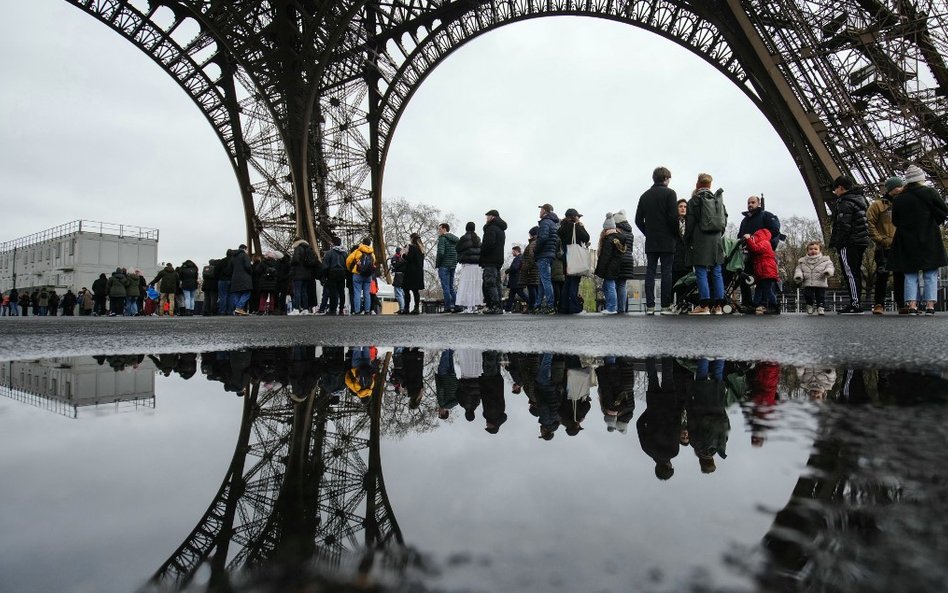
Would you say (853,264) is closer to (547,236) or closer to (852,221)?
(852,221)

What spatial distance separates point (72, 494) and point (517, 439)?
57 centimetres

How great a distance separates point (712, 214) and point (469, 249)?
5109 mm

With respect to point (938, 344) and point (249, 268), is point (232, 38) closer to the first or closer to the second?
point (249, 268)

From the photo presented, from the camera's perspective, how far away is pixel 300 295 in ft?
44.0

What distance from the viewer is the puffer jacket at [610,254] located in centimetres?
847

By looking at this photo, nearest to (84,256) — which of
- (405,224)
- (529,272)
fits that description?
(405,224)

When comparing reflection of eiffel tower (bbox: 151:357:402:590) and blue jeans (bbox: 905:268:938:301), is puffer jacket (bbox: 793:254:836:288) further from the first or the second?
reflection of eiffel tower (bbox: 151:357:402:590)

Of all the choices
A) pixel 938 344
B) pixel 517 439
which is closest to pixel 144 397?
pixel 517 439

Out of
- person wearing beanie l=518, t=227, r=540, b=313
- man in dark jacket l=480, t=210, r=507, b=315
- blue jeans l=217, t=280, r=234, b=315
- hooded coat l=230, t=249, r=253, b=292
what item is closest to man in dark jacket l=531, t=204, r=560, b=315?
man in dark jacket l=480, t=210, r=507, b=315

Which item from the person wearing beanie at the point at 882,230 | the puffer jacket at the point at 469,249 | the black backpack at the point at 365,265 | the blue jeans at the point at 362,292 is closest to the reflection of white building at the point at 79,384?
the person wearing beanie at the point at 882,230

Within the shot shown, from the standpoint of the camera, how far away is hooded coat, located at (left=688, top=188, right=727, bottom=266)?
6770 millimetres

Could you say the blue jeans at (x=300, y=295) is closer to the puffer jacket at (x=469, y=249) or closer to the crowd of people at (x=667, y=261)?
the crowd of people at (x=667, y=261)

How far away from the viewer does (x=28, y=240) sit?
48.2 m

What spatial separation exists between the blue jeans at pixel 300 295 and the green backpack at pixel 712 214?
9.24m
